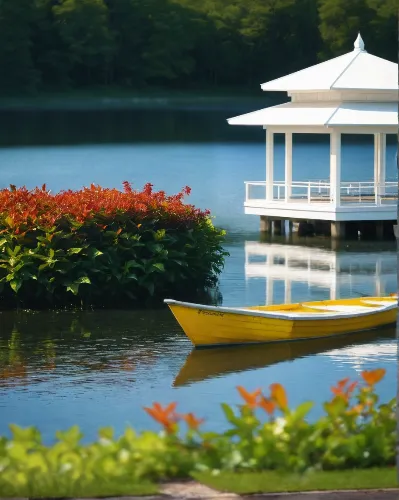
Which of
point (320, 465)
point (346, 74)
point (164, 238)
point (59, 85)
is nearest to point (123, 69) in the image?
point (59, 85)

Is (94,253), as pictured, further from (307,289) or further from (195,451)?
(195,451)

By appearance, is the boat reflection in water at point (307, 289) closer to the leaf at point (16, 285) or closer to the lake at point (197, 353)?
the lake at point (197, 353)

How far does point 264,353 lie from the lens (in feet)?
56.3

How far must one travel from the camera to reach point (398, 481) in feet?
27.8

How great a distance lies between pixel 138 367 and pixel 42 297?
474cm

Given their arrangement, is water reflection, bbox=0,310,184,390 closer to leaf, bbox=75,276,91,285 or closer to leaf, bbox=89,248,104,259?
leaf, bbox=75,276,91,285

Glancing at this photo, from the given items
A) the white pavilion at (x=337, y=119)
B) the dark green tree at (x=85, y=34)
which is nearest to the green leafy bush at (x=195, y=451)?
the white pavilion at (x=337, y=119)

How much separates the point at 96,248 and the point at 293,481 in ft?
39.3

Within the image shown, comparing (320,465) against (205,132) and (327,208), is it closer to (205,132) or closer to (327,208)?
(327,208)

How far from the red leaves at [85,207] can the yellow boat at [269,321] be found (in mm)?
3606

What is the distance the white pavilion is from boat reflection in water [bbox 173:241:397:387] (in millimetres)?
1146

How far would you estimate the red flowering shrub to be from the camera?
19922mm

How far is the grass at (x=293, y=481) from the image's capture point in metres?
8.45

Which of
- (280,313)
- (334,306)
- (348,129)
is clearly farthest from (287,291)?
(348,129)
